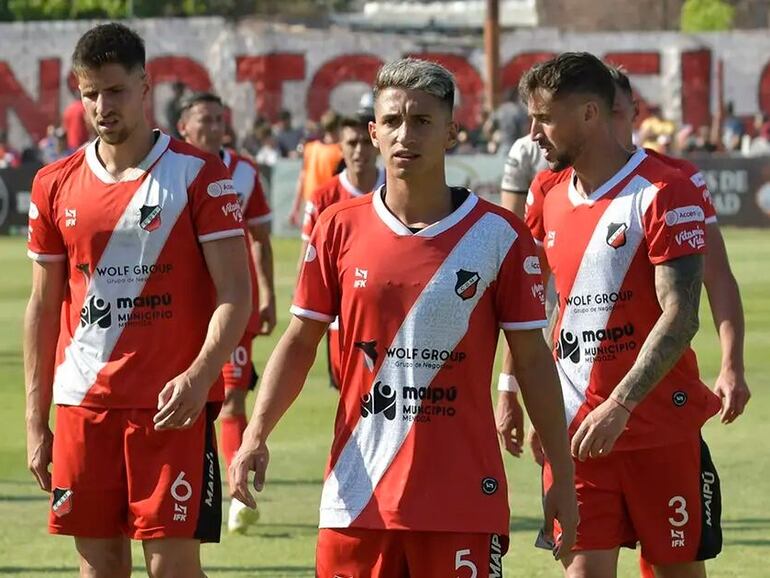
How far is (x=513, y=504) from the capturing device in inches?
423

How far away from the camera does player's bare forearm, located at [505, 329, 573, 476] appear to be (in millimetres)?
5590

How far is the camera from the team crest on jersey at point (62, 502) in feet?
22.0

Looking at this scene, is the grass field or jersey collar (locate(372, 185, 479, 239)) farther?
the grass field

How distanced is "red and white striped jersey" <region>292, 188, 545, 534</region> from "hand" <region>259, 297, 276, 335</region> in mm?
5288

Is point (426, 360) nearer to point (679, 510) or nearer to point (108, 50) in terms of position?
point (679, 510)

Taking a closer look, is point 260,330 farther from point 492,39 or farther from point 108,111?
point 492,39

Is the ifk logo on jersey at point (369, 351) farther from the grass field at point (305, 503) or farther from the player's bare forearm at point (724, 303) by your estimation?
the grass field at point (305, 503)

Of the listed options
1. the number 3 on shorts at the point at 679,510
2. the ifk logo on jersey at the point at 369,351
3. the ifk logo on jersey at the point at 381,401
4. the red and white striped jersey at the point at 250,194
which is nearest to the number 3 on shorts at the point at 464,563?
the ifk logo on jersey at the point at 381,401

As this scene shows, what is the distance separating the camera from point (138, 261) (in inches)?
265

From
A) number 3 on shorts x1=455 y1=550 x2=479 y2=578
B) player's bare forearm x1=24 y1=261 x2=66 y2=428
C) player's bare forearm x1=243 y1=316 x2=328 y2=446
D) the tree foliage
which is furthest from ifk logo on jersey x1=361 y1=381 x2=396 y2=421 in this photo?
the tree foliage

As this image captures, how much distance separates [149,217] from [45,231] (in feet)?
1.35

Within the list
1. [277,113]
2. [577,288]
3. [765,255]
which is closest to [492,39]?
[277,113]

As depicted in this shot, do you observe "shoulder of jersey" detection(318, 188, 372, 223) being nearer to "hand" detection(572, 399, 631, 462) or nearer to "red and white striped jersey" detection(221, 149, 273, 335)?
"hand" detection(572, 399, 631, 462)

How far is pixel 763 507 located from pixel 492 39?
105ft
